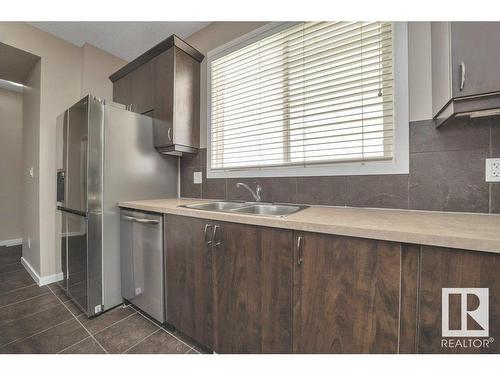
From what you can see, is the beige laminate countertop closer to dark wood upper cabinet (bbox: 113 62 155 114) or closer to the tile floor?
the tile floor

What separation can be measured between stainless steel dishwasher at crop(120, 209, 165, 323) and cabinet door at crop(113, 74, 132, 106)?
135 centimetres

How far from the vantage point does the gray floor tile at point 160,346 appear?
129cm

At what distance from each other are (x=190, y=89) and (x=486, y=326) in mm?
2400

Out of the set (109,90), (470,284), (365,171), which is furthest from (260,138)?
(109,90)

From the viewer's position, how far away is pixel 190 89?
81.0 inches

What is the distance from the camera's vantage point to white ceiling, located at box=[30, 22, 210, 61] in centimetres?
213

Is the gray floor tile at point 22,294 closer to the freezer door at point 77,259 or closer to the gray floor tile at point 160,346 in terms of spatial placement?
the freezer door at point 77,259

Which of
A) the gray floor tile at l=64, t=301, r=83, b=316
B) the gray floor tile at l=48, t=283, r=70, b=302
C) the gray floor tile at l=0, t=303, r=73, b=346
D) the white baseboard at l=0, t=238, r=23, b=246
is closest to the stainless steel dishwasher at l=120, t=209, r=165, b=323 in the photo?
the gray floor tile at l=64, t=301, r=83, b=316

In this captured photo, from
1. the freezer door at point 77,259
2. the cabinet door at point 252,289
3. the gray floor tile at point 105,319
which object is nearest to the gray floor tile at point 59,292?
the freezer door at point 77,259

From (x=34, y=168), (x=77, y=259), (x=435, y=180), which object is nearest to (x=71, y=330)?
(x=77, y=259)

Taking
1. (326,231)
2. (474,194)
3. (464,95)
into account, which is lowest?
(326,231)

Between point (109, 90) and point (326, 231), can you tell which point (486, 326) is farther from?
point (109, 90)

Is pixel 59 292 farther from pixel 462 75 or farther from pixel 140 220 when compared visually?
pixel 462 75

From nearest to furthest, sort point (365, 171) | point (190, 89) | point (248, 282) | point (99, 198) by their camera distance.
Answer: point (248, 282) → point (365, 171) → point (99, 198) → point (190, 89)
